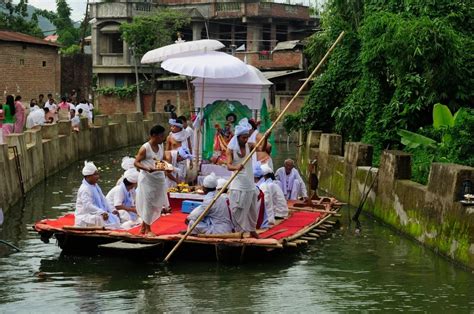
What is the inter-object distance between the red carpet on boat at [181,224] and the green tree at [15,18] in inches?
1436

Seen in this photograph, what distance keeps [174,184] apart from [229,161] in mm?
4128

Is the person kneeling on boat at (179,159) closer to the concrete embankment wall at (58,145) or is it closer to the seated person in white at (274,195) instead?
the seated person in white at (274,195)

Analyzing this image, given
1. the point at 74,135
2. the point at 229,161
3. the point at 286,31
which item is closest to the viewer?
the point at 229,161

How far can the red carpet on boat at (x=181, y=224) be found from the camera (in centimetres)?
1528

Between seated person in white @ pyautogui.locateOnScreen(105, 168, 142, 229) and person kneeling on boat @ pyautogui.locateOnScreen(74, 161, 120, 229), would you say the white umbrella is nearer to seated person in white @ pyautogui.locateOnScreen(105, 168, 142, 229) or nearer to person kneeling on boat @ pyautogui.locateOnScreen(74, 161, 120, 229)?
seated person in white @ pyautogui.locateOnScreen(105, 168, 142, 229)

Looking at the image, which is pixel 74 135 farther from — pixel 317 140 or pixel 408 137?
pixel 408 137

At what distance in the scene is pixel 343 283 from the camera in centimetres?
1352

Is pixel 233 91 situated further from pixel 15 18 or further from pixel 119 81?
pixel 119 81

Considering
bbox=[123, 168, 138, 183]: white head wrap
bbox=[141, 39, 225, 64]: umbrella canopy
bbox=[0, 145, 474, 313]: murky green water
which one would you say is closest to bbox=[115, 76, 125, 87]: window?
bbox=[141, 39, 225, 64]: umbrella canopy

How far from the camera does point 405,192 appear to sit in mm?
17641

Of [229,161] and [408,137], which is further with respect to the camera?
[408,137]

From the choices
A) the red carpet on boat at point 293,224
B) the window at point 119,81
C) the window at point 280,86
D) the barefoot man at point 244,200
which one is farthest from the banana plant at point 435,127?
the window at point 119,81

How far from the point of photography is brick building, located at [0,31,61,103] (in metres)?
42.3

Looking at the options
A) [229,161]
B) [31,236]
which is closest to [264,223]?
[229,161]
